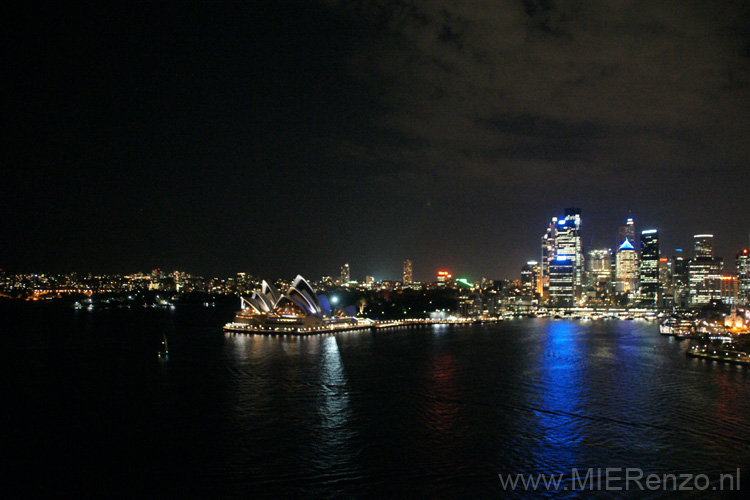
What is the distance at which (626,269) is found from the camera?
8881 centimetres

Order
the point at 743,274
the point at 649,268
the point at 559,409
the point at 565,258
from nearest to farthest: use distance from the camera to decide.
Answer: the point at 559,409 < the point at 743,274 < the point at 649,268 < the point at 565,258

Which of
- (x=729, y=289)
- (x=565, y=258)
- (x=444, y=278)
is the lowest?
(x=729, y=289)

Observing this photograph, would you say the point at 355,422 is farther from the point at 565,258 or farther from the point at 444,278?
the point at 444,278

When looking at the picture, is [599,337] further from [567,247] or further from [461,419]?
[567,247]

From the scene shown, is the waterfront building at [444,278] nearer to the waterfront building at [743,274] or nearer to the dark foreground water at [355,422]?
the waterfront building at [743,274]

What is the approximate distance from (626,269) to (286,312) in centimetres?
7419

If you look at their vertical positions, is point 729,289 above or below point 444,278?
below

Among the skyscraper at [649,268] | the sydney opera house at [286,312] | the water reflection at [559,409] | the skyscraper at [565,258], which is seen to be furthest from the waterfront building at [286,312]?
the skyscraper at [649,268]

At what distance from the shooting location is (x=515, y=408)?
12.5 meters

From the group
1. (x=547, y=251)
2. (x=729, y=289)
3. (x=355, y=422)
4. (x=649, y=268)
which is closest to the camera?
(x=355, y=422)

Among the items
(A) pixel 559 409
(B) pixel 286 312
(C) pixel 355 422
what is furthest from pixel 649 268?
(C) pixel 355 422

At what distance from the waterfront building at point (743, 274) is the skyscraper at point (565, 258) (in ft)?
70.2

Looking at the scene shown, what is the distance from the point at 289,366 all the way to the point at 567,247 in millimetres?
78247

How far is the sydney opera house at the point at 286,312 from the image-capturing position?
30359 mm
